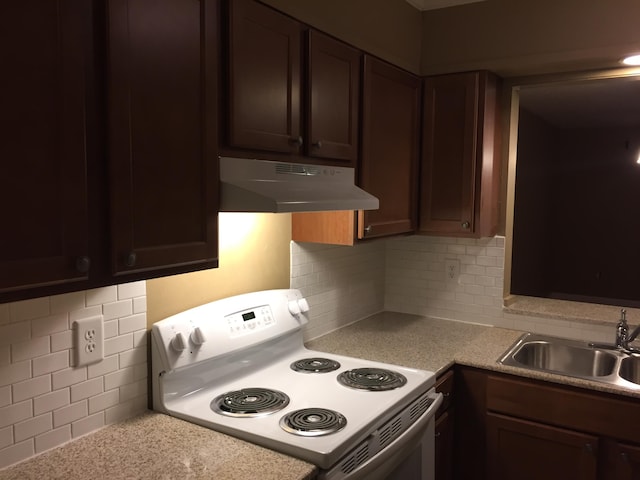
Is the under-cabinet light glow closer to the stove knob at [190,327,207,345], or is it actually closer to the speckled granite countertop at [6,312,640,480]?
the speckled granite countertop at [6,312,640,480]

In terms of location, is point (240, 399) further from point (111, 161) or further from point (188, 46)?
point (188, 46)

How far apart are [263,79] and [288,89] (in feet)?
0.41

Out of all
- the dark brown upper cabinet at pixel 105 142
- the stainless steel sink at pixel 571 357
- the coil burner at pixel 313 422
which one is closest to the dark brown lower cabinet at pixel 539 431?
the stainless steel sink at pixel 571 357

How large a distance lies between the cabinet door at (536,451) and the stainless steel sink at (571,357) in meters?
0.26

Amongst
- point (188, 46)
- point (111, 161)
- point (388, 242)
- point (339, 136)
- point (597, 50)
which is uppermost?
point (597, 50)

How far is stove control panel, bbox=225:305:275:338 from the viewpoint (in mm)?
1902

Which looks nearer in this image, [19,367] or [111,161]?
[111,161]

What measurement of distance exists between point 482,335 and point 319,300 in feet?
2.74

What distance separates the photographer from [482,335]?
264 cm

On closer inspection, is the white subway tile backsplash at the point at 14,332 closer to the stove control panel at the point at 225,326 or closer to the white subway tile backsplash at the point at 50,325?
the white subway tile backsplash at the point at 50,325

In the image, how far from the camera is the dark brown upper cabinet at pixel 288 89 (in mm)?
1522

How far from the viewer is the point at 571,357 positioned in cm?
250

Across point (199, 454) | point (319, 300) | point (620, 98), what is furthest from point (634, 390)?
point (620, 98)

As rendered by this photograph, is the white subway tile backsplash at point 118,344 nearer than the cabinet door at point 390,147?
Yes
